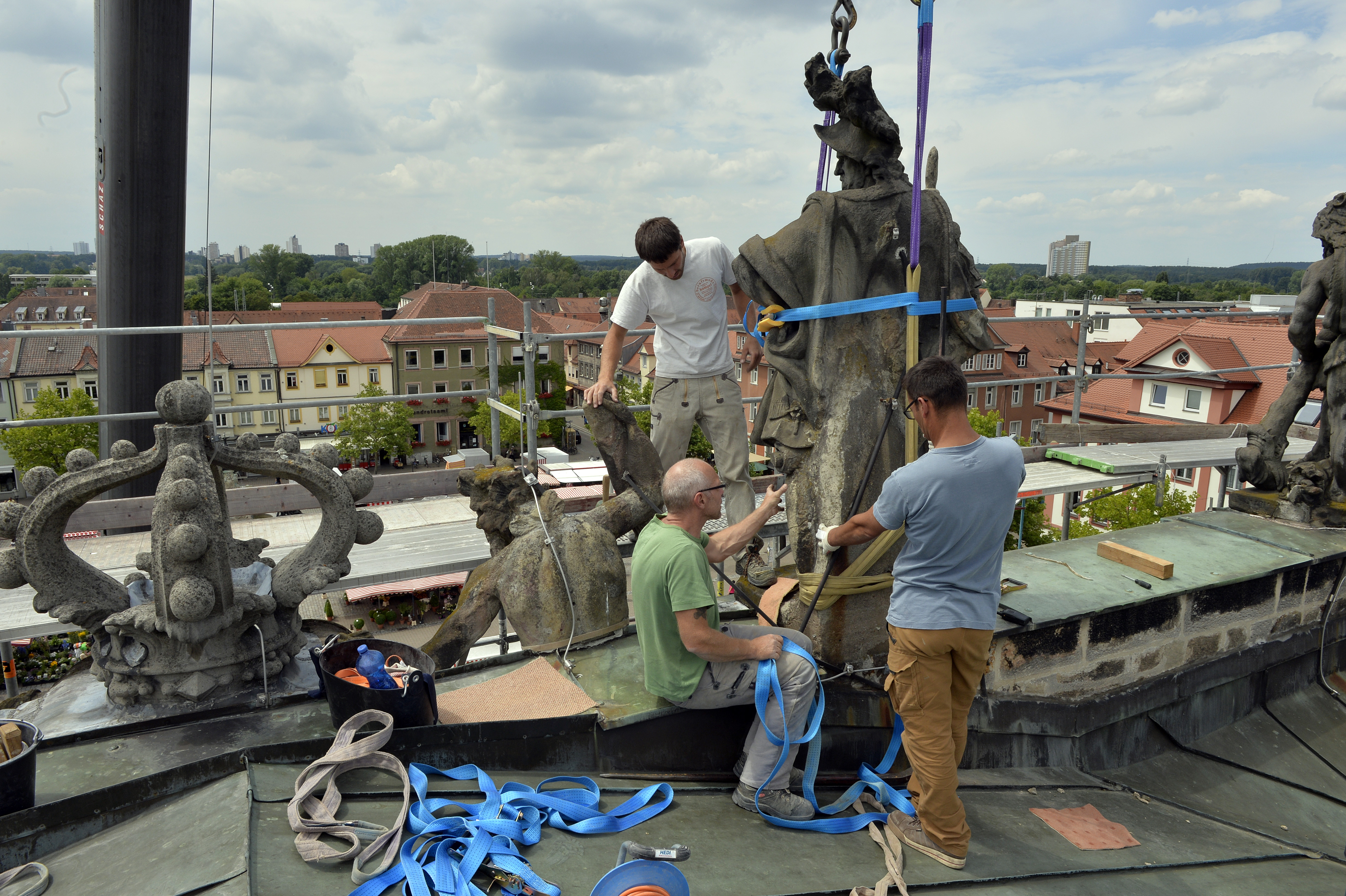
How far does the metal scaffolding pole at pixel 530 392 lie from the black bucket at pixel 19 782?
135 inches

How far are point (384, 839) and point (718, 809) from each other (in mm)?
1191

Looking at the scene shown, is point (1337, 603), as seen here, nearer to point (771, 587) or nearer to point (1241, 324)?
point (771, 587)

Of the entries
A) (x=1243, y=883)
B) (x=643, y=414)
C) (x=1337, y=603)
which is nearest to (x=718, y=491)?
(x=1243, y=883)

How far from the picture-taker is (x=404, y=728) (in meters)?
2.97

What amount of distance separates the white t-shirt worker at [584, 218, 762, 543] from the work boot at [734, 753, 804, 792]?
1415 mm

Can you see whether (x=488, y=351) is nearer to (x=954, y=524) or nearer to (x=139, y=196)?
(x=139, y=196)

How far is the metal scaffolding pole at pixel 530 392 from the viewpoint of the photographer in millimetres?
6004

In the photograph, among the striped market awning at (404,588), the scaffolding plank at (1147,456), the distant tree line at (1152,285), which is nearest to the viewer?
the scaffolding plank at (1147,456)

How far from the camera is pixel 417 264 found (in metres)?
105

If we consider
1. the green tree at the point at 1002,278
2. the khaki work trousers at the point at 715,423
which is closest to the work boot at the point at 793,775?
the khaki work trousers at the point at 715,423

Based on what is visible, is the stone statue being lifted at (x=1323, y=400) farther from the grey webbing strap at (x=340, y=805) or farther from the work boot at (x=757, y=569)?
the grey webbing strap at (x=340, y=805)

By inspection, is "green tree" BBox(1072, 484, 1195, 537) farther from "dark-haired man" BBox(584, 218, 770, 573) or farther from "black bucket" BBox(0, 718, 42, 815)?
"black bucket" BBox(0, 718, 42, 815)

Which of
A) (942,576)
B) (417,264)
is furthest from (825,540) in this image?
(417,264)

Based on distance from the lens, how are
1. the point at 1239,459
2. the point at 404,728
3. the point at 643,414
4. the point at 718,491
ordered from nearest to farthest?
the point at 404,728 < the point at 718,491 < the point at 1239,459 < the point at 643,414
